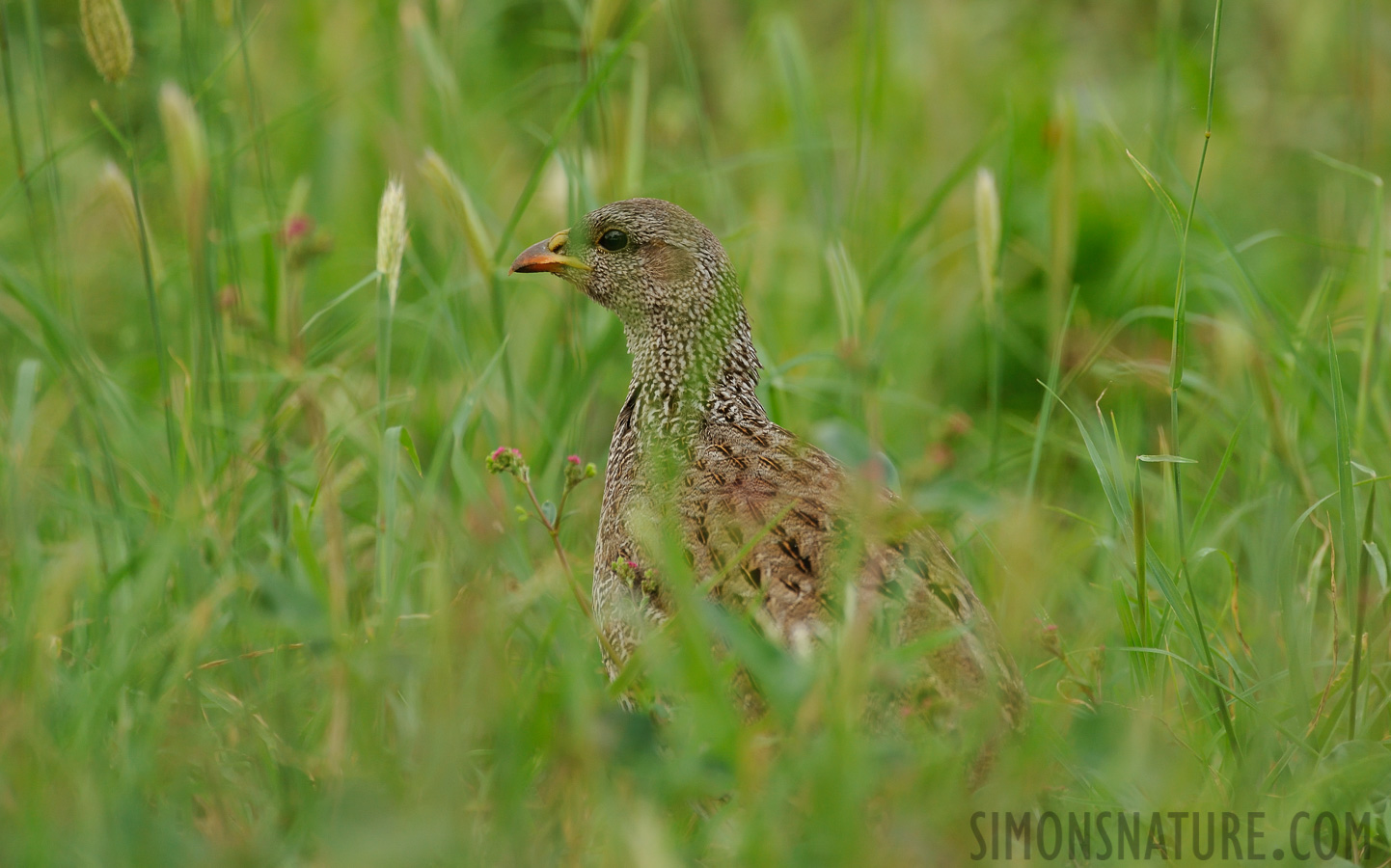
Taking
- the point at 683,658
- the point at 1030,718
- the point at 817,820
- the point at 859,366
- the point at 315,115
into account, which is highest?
the point at 315,115

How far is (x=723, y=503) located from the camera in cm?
302

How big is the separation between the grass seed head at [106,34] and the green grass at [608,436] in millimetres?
144

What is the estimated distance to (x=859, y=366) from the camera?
232 cm

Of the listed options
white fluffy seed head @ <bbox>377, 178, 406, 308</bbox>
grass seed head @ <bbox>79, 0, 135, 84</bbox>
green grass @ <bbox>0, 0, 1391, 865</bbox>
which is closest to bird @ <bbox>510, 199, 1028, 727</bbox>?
green grass @ <bbox>0, 0, 1391, 865</bbox>

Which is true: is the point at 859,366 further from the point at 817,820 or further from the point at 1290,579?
the point at 1290,579

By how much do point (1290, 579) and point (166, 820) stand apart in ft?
7.88

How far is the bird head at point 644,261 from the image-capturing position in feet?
12.6

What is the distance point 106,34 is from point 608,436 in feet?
8.60

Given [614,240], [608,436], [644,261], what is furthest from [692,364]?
[608,436]

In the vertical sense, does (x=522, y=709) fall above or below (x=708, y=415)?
below

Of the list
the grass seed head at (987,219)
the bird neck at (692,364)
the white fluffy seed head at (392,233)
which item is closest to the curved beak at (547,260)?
the bird neck at (692,364)

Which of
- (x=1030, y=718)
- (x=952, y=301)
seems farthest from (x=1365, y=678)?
(x=952, y=301)

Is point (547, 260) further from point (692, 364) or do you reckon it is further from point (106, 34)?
point (106, 34)

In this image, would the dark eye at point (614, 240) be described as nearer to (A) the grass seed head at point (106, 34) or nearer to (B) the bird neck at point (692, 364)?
(B) the bird neck at point (692, 364)
